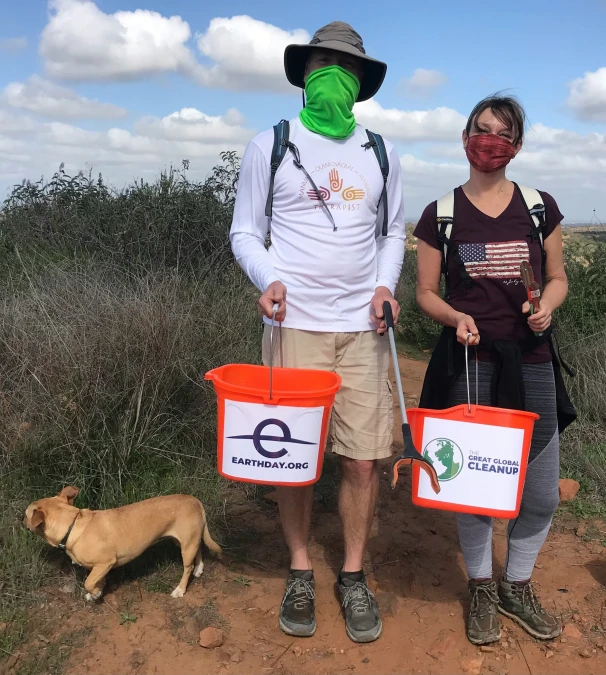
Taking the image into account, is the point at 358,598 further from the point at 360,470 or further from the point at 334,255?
the point at 334,255

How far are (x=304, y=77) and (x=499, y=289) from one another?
4.50 ft

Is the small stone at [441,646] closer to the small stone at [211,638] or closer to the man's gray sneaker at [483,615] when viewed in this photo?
the man's gray sneaker at [483,615]

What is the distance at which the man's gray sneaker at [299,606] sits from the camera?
2805mm

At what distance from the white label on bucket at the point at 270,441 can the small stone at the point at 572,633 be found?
58.6 inches

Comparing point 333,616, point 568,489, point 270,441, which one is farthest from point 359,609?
point 568,489

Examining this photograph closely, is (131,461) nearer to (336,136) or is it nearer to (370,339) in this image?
(370,339)

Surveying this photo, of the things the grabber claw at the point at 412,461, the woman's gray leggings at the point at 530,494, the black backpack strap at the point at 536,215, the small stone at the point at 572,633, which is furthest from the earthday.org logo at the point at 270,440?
the small stone at the point at 572,633

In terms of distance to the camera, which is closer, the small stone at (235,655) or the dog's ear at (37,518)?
the small stone at (235,655)

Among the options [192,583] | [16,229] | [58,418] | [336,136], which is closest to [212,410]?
[58,418]

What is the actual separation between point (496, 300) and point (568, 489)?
7.45ft

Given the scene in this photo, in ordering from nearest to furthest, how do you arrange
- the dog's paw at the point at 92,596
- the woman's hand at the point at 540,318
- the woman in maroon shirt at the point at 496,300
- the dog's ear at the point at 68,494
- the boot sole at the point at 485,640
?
the woman's hand at the point at 540,318, the woman in maroon shirt at the point at 496,300, the boot sole at the point at 485,640, the dog's paw at the point at 92,596, the dog's ear at the point at 68,494

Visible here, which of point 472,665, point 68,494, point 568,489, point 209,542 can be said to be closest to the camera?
point 472,665

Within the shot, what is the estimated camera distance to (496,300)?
254 cm

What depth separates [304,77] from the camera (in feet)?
9.61
